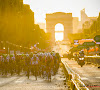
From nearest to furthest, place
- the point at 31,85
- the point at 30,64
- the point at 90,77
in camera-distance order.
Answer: the point at 31,85, the point at 90,77, the point at 30,64

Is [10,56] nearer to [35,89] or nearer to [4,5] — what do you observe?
[35,89]

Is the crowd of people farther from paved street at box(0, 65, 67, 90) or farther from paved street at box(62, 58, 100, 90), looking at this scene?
paved street at box(62, 58, 100, 90)

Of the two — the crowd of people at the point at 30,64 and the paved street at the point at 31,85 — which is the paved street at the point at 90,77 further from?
the crowd of people at the point at 30,64

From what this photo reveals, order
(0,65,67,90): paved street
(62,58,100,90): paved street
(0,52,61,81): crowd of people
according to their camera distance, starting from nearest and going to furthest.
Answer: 1. (0,65,67,90): paved street
2. (62,58,100,90): paved street
3. (0,52,61,81): crowd of people

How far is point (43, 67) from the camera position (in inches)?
720

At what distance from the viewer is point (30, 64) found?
19.1 m

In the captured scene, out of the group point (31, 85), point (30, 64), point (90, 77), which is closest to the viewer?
point (31, 85)

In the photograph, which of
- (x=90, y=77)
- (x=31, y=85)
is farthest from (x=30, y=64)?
(x=31, y=85)

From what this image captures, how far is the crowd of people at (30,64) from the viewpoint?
18.2 meters

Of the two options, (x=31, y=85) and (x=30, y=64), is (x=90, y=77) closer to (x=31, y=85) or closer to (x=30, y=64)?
(x=30, y=64)

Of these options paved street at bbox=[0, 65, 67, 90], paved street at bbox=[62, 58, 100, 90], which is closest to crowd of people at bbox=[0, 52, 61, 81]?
paved street at bbox=[0, 65, 67, 90]

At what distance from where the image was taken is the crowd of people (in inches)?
717

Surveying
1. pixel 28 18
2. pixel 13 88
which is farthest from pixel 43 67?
pixel 28 18

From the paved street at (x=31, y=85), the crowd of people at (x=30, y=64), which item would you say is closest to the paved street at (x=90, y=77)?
the paved street at (x=31, y=85)
